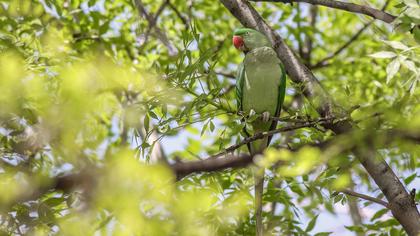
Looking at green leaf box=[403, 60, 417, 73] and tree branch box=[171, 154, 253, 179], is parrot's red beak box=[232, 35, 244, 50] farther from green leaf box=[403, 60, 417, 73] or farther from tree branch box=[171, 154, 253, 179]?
tree branch box=[171, 154, 253, 179]

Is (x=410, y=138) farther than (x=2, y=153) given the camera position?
No

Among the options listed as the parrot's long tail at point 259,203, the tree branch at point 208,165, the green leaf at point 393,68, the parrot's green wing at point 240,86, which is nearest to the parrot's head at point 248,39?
the parrot's green wing at point 240,86

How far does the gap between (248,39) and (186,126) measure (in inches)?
56.1

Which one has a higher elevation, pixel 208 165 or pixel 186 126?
pixel 186 126

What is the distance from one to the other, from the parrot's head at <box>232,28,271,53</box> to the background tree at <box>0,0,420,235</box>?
0.67m

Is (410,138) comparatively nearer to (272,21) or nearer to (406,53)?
(406,53)

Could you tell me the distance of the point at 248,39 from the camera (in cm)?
416

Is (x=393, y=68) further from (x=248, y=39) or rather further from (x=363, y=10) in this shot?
(x=248, y=39)

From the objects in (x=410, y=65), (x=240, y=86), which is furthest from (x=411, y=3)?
(x=240, y=86)

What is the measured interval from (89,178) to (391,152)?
2873 millimetres

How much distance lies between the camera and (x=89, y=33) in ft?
16.3

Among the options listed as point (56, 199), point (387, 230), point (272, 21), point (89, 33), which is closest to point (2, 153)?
point (56, 199)

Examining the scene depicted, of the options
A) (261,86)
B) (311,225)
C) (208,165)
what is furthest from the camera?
(261,86)

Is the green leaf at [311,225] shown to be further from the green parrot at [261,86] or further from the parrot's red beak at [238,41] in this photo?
the parrot's red beak at [238,41]
